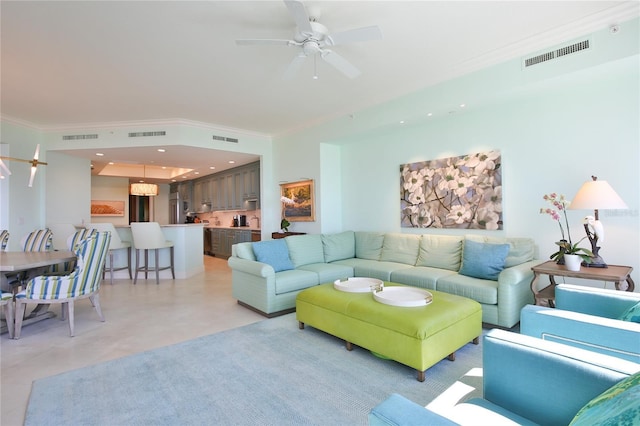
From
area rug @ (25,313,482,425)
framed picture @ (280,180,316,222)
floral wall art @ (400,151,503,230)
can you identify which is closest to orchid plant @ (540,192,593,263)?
floral wall art @ (400,151,503,230)

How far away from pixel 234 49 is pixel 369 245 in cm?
333

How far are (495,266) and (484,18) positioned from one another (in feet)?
8.04

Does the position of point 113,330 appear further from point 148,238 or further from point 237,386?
point 148,238

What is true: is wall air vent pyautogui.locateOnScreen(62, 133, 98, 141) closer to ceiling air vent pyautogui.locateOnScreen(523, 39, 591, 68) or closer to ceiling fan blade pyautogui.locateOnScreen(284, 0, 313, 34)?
ceiling fan blade pyautogui.locateOnScreen(284, 0, 313, 34)

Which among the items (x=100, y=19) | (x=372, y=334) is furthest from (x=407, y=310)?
(x=100, y=19)

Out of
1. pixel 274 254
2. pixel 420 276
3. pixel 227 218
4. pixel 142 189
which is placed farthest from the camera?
pixel 227 218

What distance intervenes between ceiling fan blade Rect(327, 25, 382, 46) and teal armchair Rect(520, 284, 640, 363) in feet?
7.13

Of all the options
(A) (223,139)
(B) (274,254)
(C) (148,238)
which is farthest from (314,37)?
(C) (148,238)

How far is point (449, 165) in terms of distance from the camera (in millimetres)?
4422

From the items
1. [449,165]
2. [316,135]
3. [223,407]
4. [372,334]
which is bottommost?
[223,407]

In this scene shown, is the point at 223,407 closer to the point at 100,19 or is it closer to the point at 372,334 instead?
the point at 372,334

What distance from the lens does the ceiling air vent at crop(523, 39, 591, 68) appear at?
289cm

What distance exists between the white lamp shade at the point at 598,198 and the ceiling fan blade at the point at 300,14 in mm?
2823

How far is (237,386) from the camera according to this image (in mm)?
2248
